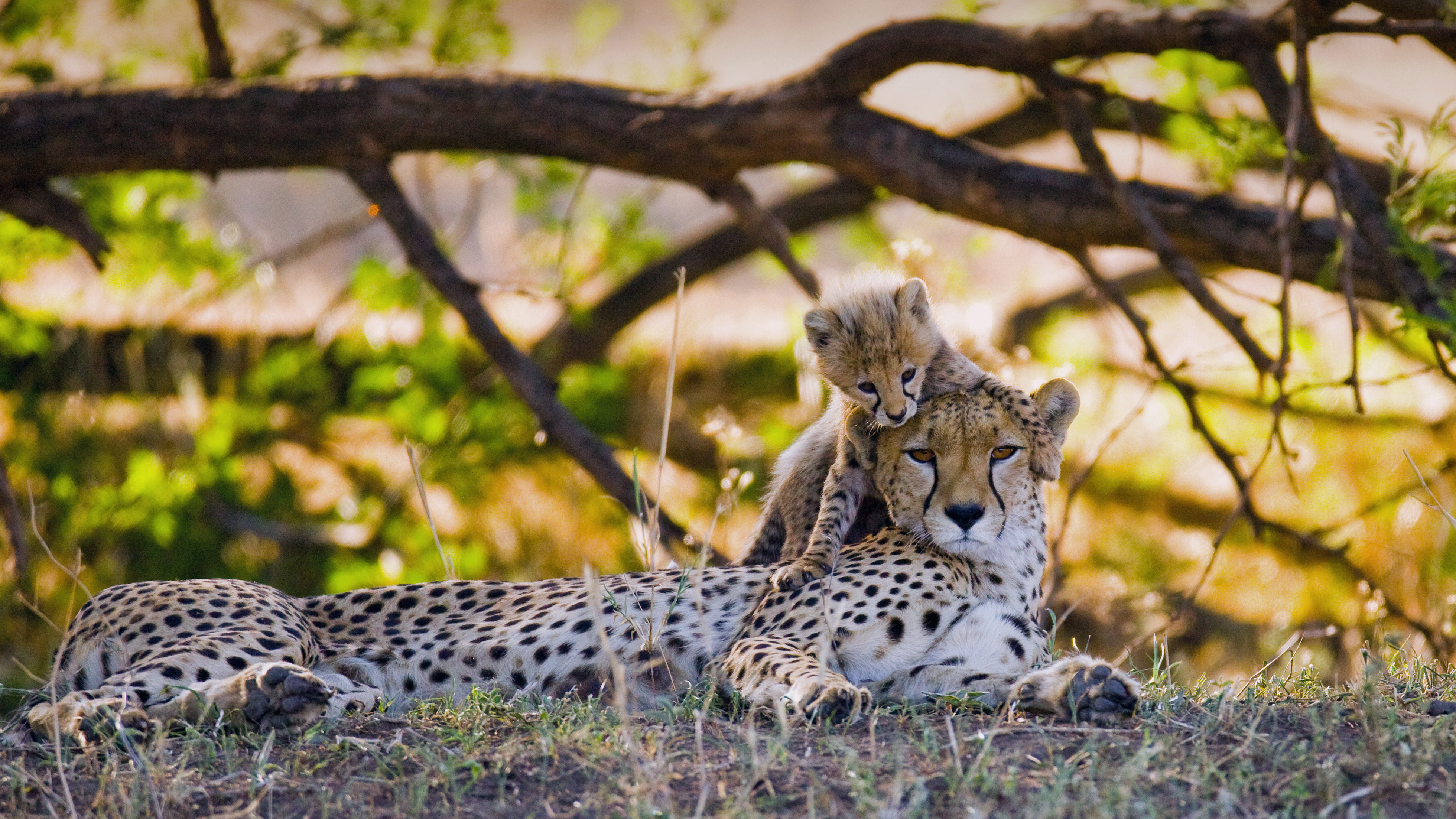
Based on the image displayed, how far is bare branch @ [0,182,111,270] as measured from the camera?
4.74 m

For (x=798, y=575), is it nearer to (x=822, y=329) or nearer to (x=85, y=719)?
(x=822, y=329)

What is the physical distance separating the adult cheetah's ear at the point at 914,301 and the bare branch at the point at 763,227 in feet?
3.12

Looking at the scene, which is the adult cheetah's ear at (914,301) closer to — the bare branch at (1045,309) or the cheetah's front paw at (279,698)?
the cheetah's front paw at (279,698)

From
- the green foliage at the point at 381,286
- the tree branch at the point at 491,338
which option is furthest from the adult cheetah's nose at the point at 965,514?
the green foliage at the point at 381,286

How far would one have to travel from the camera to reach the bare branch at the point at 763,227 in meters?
4.58

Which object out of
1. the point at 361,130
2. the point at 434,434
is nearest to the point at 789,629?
the point at 361,130

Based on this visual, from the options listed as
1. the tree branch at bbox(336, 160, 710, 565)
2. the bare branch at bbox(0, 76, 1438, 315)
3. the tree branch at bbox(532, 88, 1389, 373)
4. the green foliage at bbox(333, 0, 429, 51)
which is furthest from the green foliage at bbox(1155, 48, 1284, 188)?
the green foliage at bbox(333, 0, 429, 51)

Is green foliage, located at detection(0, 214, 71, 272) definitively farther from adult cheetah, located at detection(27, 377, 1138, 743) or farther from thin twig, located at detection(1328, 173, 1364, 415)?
thin twig, located at detection(1328, 173, 1364, 415)

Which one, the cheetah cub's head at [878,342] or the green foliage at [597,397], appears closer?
the cheetah cub's head at [878,342]

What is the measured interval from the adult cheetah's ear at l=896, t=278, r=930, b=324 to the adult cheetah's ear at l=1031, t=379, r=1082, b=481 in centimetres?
37

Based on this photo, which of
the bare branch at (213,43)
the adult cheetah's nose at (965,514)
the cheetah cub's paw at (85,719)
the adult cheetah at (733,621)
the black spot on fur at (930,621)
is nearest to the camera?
the cheetah cub's paw at (85,719)

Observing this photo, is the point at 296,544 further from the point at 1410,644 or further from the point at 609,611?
the point at 1410,644

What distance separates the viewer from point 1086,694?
2.67 m

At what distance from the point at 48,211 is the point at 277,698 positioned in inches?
114
